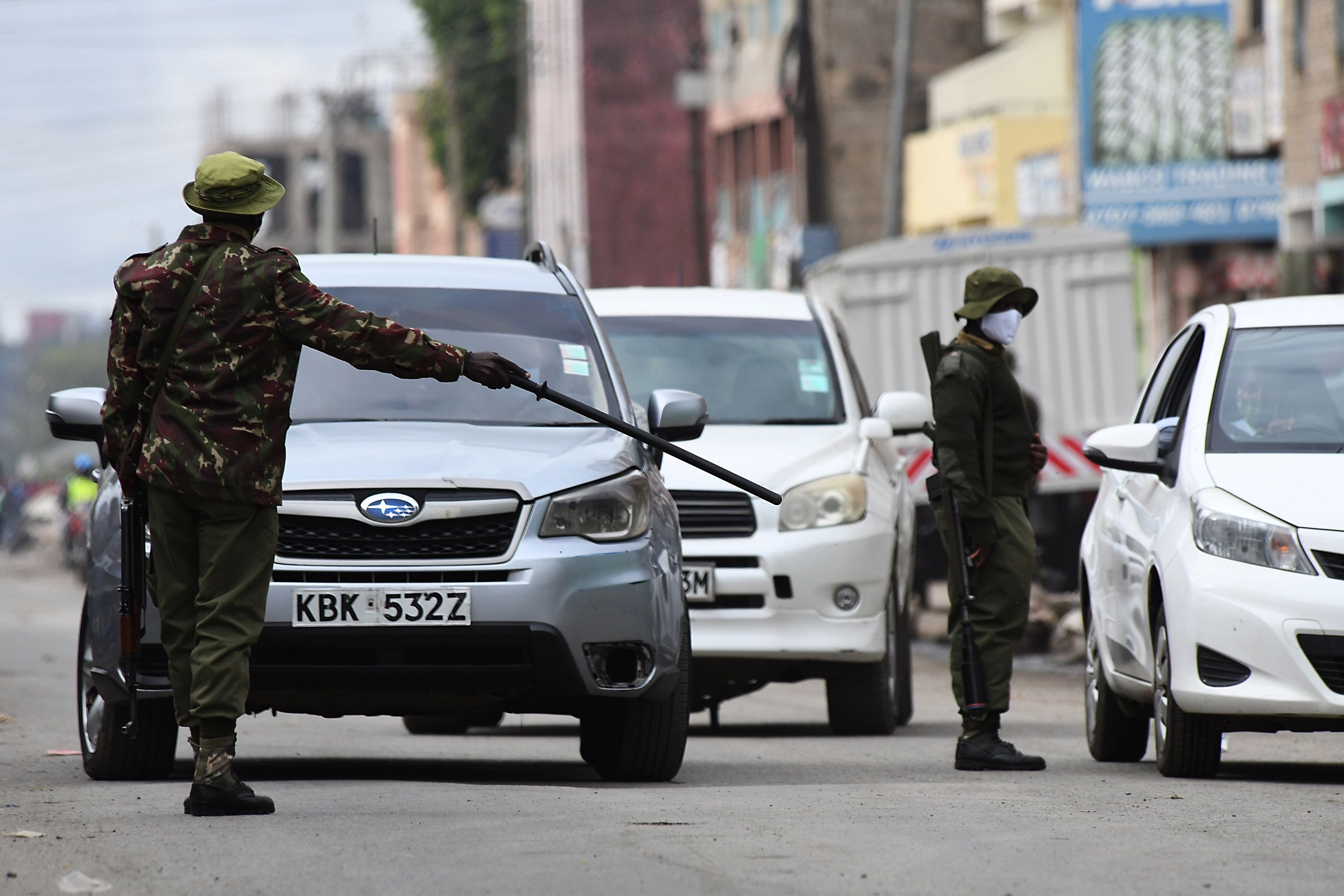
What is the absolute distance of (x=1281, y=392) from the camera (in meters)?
8.86

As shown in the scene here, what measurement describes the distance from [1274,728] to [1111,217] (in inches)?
870

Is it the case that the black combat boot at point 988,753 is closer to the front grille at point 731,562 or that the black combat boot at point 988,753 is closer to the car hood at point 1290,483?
the car hood at point 1290,483

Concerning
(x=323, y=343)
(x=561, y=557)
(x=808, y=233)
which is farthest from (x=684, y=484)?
(x=808, y=233)

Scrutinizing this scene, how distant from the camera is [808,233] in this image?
42344 millimetres

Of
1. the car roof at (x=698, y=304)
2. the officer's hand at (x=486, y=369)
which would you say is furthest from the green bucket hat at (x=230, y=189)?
the car roof at (x=698, y=304)

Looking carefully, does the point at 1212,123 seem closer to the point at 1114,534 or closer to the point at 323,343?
the point at 1114,534

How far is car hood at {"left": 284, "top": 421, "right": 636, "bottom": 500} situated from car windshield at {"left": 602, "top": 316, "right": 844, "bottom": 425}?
356 cm

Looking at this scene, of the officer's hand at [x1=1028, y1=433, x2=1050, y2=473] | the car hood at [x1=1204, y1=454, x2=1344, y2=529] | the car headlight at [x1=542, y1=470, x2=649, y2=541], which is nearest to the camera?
the car headlight at [x1=542, y1=470, x2=649, y2=541]

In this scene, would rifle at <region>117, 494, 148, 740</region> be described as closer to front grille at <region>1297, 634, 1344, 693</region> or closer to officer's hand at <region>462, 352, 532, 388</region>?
officer's hand at <region>462, 352, 532, 388</region>

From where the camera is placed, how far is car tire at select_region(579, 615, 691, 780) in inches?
320

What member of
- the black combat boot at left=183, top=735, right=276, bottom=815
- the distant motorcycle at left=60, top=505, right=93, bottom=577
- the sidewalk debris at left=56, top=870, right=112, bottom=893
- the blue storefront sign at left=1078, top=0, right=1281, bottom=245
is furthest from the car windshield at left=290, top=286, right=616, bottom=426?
the distant motorcycle at left=60, top=505, right=93, bottom=577

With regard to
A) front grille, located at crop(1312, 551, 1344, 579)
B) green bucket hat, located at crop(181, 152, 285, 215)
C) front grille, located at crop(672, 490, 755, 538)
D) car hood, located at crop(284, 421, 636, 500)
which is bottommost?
front grille, located at crop(672, 490, 755, 538)

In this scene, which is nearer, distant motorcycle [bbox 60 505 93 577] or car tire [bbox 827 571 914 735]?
car tire [bbox 827 571 914 735]

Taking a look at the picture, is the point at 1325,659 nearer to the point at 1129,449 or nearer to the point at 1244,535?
the point at 1244,535
